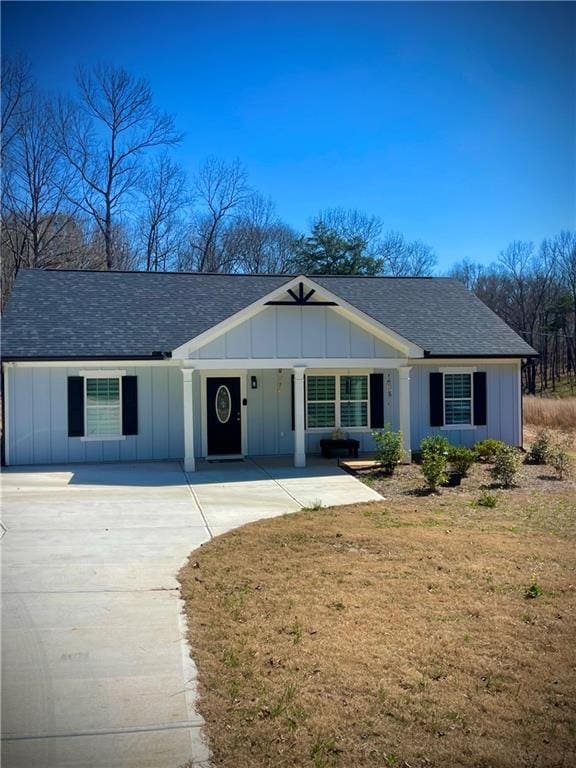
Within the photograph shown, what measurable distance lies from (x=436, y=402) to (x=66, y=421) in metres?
9.22

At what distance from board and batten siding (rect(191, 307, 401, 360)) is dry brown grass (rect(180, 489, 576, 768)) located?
6.12m

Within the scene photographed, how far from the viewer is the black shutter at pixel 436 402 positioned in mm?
16688

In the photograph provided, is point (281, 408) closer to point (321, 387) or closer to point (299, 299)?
point (321, 387)

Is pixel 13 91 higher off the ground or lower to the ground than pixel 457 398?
higher

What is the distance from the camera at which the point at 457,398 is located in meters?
17.0

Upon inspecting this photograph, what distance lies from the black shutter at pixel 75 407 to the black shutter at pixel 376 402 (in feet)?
23.4

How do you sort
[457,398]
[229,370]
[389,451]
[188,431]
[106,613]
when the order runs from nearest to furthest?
[106,613], [389,451], [188,431], [229,370], [457,398]

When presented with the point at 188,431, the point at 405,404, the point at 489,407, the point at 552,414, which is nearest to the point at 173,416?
the point at 188,431

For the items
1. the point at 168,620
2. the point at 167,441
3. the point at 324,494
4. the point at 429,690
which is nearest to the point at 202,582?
the point at 168,620

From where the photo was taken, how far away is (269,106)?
14398 mm

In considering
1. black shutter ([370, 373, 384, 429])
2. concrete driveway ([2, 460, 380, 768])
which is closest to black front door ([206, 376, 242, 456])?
black shutter ([370, 373, 384, 429])

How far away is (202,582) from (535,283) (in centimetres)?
5077

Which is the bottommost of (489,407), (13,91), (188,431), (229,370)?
(188,431)

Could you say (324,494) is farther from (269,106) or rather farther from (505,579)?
(269,106)
